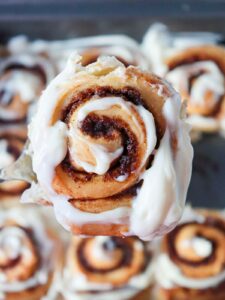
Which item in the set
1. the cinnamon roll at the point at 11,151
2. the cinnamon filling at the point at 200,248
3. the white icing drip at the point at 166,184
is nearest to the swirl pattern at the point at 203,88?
the cinnamon filling at the point at 200,248

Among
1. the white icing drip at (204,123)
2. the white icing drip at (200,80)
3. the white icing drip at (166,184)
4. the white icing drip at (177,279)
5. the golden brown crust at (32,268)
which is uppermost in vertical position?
the white icing drip at (166,184)

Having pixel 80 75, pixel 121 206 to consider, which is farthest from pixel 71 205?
pixel 80 75

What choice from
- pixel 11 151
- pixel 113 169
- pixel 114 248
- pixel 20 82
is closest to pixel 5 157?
pixel 11 151

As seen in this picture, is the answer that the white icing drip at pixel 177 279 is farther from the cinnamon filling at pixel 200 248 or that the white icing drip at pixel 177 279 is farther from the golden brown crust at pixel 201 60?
the golden brown crust at pixel 201 60

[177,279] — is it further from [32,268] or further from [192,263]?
[32,268]

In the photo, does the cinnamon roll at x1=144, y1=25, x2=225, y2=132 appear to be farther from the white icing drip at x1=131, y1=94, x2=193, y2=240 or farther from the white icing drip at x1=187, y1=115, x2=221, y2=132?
the white icing drip at x1=131, y1=94, x2=193, y2=240
